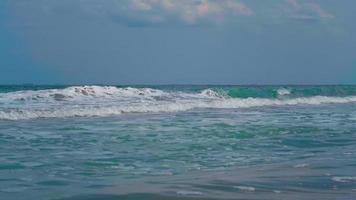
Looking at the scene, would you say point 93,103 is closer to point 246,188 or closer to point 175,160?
point 175,160

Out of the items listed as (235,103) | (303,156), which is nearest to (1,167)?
(303,156)

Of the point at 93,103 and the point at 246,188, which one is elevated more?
the point at 93,103

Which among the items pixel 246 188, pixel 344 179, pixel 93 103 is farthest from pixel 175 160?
pixel 93 103

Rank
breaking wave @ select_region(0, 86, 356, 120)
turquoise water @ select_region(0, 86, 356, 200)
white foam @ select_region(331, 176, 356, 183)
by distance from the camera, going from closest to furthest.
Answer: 1. turquoise water @ select_region(0, 86, 356, 200)
2. white foam @ select_region(331, 176, 356, 183)
3. breaking wave @ select_region(0, 86, 356, 120)

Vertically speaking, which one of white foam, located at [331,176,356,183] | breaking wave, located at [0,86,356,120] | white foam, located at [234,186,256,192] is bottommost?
white foam, located at [234,186,256,192]

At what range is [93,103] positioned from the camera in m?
25.2

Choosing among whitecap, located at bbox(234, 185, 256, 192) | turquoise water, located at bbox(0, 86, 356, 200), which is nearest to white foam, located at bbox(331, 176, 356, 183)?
turquoise water, located at bbox(0, 86, 356, 200)

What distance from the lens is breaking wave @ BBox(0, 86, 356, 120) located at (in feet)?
62.8

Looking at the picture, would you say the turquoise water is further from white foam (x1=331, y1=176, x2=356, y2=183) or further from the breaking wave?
the breaking wave

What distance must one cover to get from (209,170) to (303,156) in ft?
7.03

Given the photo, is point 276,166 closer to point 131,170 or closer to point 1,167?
point 131,170

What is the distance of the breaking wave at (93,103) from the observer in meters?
19.2

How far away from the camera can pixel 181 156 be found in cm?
917

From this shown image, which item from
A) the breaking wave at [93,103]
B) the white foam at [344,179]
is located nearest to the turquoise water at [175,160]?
the white foam at [344,179]
